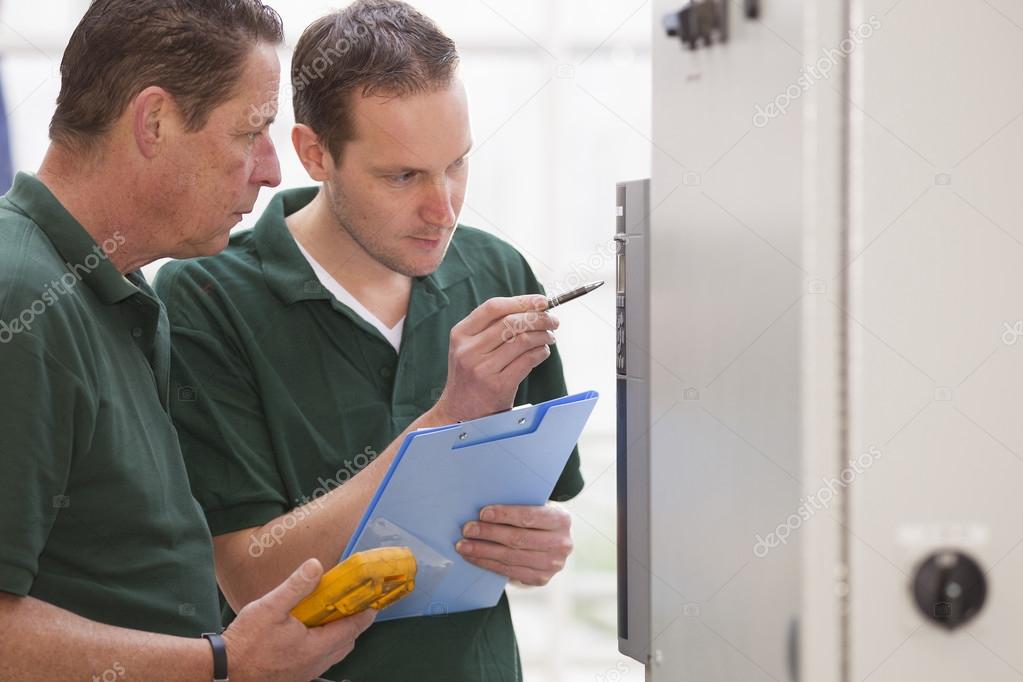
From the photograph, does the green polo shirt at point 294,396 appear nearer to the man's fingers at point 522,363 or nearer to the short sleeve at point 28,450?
the man's fingers at point 522,363

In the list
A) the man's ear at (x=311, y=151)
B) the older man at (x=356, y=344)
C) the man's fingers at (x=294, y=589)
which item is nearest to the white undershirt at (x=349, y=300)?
the older man at (x=356, y=344)

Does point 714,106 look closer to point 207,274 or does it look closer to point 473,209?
point 207,274

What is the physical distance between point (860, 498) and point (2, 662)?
25.9 inches

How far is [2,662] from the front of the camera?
0.81 m

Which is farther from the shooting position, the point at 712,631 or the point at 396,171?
the point at 396,171

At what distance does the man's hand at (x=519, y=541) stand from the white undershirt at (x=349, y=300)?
0.87 feet

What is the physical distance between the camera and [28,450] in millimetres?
801

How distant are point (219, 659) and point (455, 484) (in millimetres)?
280

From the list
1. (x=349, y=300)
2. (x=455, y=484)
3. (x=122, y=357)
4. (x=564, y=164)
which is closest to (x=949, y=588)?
(x=455, y=484)

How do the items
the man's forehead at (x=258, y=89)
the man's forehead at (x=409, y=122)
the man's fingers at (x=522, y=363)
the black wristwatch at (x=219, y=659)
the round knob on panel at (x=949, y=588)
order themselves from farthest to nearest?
the man's forehead at (x=409, y=122) < the man's fingers at (x=522, y=363) < the man's forehead at (x=258, y=89) < the black wristwatch at (x=219, y=659) < the round knob on panel at (x=949, y=588)

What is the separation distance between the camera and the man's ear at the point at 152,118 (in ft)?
3.21

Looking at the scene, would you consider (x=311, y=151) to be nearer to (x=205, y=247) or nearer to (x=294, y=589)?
(x=205, y=247)

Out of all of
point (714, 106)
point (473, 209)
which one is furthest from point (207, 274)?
point (473, 209)

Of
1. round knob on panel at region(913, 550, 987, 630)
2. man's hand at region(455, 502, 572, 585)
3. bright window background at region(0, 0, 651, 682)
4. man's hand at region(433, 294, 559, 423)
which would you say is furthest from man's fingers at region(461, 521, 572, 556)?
bright window background at region(0, 0, 651, 682)
